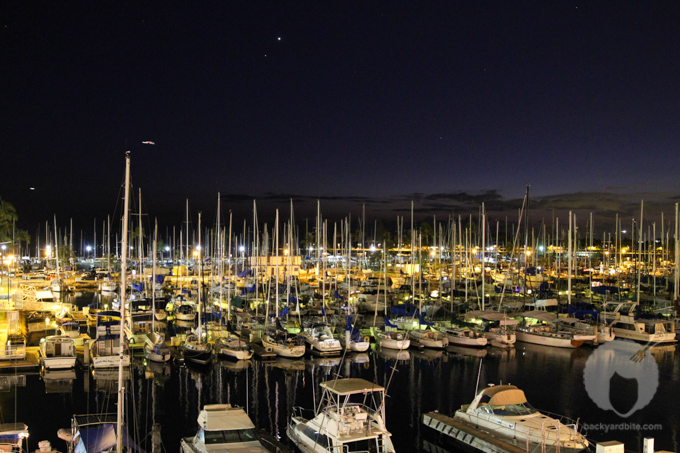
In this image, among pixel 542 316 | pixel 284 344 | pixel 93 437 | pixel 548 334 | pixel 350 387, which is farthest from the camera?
pixel 542 316

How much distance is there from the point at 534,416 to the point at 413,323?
21700 millimetres

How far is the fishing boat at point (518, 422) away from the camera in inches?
627

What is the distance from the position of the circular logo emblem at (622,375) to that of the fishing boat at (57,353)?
26838 millimetres

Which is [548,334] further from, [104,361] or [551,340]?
[104,361]

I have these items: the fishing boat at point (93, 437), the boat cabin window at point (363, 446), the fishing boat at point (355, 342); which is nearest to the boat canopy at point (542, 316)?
the fishing boat at point (355, 342)

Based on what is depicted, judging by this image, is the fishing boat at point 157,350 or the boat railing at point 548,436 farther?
the fishing boat at point 157,350

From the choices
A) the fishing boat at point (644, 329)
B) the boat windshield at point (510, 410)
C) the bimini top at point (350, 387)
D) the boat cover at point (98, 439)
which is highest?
the bimini top at point (350, 387)

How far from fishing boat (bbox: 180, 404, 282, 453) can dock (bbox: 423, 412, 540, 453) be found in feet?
19.9

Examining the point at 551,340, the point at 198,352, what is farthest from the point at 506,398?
the point at 551,340

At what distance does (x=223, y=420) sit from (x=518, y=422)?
9621mm

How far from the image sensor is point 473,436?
1708 centimetres

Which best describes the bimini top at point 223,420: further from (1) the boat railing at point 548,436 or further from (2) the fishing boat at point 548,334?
(2) the fishing boat at point 548,334

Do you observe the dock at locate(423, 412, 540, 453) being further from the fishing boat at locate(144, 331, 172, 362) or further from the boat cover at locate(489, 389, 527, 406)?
the fishing boat at locate(144, 331, 172, 362)


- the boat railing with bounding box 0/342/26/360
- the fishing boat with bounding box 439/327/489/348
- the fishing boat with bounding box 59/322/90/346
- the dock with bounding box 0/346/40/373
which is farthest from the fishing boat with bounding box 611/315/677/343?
the boat railing with bounding box 0/342/26/360
